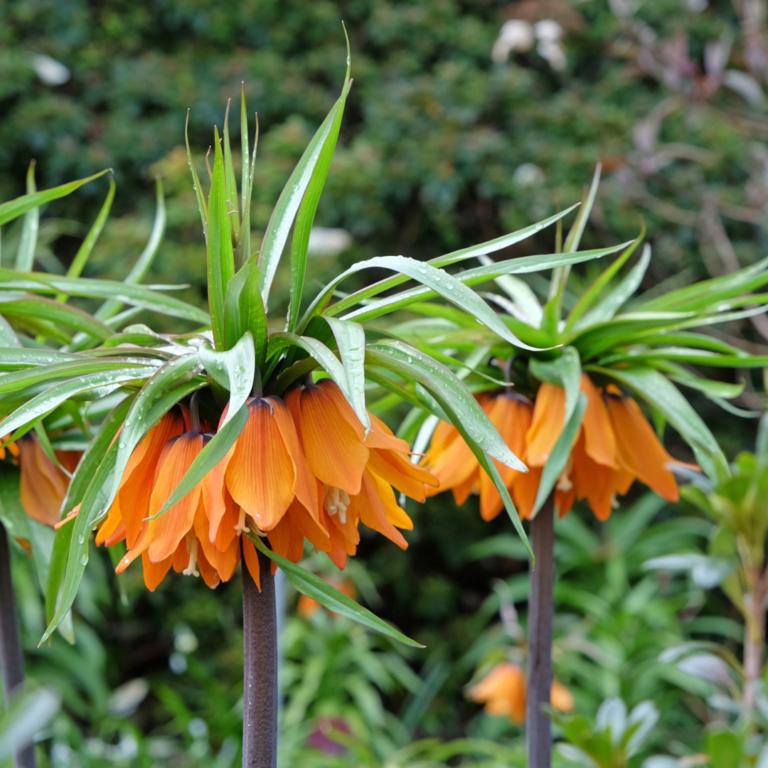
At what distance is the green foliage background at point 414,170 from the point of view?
3420mm

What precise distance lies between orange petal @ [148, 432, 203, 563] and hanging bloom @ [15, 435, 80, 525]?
0.32m

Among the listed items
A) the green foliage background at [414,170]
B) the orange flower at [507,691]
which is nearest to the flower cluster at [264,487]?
the orange flower at [507,691]

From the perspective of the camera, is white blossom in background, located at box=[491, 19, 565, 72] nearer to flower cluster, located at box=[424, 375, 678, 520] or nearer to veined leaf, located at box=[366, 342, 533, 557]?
flower cluster, located at box=[424, 375, 678, 520]

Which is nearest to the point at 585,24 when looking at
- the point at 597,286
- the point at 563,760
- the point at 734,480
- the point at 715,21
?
the point at 715,21

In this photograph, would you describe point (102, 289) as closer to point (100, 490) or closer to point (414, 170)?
point (100, 490)

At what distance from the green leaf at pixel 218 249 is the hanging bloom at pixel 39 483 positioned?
0.38m

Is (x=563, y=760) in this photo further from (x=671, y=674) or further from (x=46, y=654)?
(x=46, y=654)

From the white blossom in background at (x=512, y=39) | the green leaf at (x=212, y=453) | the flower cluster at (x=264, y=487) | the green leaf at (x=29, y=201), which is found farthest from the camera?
the white blossom in background at (x=512, y=39)

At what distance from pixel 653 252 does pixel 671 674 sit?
1514mm

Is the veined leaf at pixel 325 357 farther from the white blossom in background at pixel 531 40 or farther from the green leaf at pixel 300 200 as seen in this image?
the white blossom in background at pixel 531 40

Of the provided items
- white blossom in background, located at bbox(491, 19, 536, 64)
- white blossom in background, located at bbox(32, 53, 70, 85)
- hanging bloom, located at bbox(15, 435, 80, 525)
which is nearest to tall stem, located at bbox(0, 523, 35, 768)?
hanging bloom, located at bbox(15, 435, 80, 525)

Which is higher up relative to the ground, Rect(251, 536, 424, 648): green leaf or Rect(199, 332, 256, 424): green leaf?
Rect(199, 332, 256, 424): green leaf

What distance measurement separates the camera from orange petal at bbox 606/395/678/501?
112 cm

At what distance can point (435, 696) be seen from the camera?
12.4 feet
